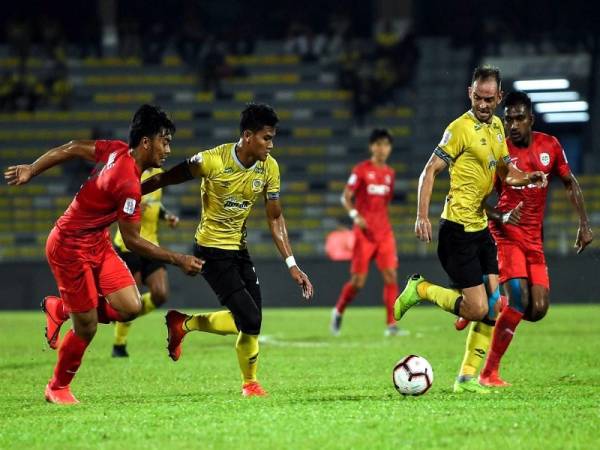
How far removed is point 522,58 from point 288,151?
6338 millimetres

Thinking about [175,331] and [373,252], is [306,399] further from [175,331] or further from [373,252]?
[373,252]

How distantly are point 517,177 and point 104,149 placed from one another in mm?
3039

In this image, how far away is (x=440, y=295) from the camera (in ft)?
27.9

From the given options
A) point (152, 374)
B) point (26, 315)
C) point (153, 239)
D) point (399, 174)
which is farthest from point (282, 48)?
point (152, 374)

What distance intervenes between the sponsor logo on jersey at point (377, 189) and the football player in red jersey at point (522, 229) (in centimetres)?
596

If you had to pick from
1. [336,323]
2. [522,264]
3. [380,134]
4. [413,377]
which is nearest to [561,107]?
[380,134]

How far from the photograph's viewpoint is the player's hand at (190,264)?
7.14 metres

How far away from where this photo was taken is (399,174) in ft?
82.7

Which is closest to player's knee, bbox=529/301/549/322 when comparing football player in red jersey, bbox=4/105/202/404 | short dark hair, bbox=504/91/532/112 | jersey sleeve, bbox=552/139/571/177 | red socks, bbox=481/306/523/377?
red socks, bbox=481/306/523/377

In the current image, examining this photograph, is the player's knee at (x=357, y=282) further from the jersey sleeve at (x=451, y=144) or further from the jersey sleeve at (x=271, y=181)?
the jersey sleeve at (x=451, y=144)

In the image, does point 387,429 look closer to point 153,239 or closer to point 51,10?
point 153,239

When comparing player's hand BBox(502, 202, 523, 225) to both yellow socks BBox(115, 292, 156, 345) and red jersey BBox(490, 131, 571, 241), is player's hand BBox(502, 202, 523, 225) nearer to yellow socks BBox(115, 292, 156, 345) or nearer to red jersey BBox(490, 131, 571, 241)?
red jersey BBox(490, 131, 571, 241)

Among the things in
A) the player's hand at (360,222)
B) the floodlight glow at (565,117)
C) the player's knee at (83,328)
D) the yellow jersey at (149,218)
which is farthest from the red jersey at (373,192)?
the floodlight glow at (565,117)

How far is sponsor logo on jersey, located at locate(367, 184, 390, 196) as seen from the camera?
48.8 ft
